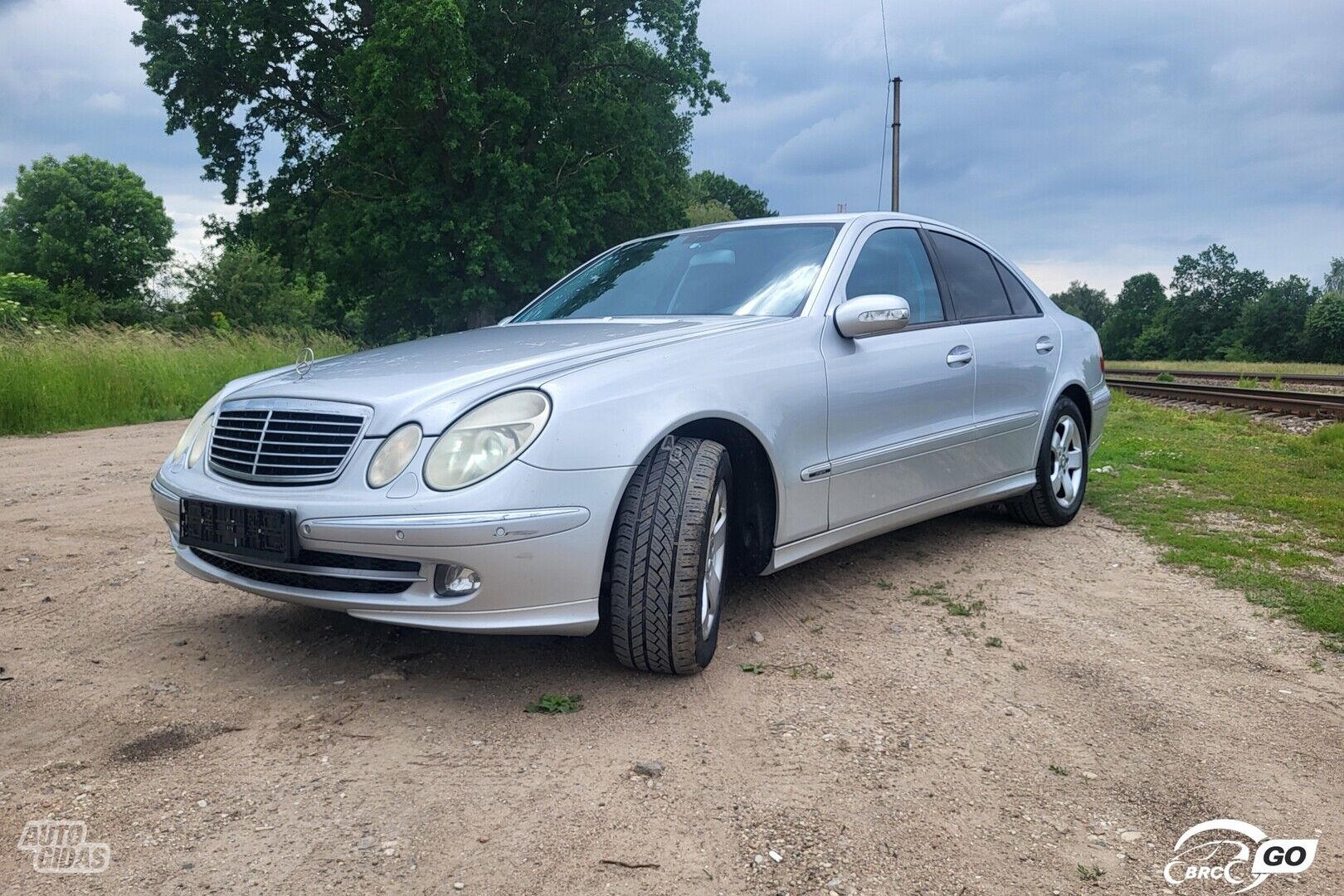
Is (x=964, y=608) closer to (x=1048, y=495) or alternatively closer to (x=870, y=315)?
A: (x=870, y=315)

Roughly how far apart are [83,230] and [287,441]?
63394 mm

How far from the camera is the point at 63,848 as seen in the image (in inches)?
87.9

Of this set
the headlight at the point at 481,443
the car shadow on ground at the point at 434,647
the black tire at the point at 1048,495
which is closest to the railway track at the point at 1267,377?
the black tire at the point at 1048,495

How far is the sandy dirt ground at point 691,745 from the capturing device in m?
2.21

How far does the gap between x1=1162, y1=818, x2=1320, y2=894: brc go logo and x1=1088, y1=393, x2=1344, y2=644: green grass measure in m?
1.64

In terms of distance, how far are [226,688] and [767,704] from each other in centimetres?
163

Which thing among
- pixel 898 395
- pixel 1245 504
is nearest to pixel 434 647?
pixel 898 395

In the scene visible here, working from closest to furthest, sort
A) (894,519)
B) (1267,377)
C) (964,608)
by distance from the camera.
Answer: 1. (964,608)
2. (894,519)
3. (1267,377)

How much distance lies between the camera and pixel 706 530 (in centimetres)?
311

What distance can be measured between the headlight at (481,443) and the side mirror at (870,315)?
4.45ft

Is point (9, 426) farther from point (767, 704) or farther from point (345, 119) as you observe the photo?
point (345, 119)

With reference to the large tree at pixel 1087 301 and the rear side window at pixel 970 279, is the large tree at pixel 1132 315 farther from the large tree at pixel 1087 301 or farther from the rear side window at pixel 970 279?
the rear side window at pixel 970 279

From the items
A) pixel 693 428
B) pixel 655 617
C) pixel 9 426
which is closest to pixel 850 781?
pixel 655 617

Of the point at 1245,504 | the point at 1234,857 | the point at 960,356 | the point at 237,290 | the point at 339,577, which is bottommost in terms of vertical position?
the point at 1234,857
